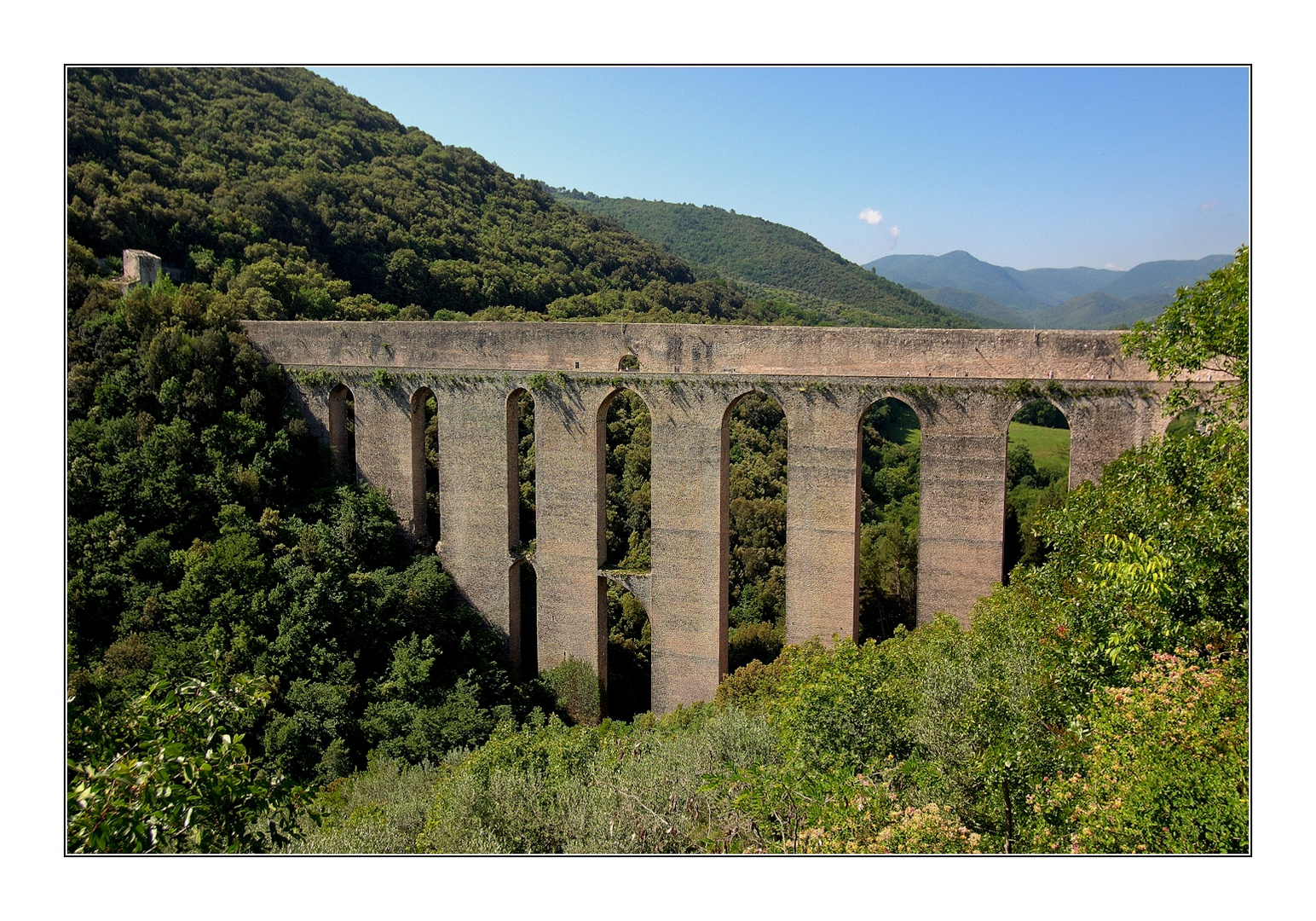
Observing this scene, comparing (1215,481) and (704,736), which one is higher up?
(1215,481)

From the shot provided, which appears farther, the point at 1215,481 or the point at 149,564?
the point at 149,564

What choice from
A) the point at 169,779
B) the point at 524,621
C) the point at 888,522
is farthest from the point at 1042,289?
the point at 169,779

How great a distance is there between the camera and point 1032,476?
3003 cm

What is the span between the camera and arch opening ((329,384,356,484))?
1853 cm

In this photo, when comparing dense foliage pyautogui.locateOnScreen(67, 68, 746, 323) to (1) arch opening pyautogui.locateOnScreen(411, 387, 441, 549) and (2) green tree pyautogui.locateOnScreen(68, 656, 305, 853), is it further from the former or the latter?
(2) green tree pyautogui.locateOnScreen(68, 656, 305, 853)

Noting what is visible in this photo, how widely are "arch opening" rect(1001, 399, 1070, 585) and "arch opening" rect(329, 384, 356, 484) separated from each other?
1310cm

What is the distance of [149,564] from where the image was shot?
49.8 ft

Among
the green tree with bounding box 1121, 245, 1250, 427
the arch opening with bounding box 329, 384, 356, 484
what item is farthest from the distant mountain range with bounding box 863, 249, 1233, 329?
the arch opening with bounding box 329, 384, 356, 484

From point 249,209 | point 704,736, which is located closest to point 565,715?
point 704,736

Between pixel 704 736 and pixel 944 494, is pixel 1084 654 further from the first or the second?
pixel 944 494

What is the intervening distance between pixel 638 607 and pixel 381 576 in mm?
5483

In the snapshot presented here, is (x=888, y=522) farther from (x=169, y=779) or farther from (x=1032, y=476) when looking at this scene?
(x=169, y=779)

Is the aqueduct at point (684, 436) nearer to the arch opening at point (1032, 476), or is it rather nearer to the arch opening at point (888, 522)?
the arch opening at point (1032, 476)

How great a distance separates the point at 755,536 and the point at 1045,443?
1826 centimetres
